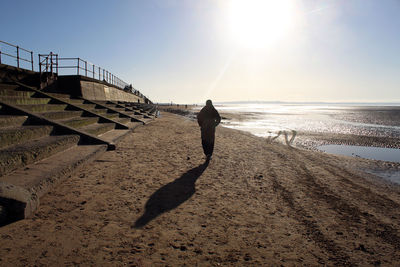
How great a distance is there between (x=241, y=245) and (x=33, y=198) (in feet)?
8.53

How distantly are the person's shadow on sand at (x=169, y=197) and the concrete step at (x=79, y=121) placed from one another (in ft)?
12.6

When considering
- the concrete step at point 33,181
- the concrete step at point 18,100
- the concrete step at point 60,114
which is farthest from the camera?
the concrete step at point 60,114

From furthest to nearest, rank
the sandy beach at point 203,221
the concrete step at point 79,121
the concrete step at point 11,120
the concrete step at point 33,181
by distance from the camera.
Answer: the concrete step at point 79,121
the concrete step at point 11,120
the concrete step at point 33,181
the sandy beach at point 203,221

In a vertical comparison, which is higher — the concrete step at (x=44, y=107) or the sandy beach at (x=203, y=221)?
the concrete step at (x=44, y=107)

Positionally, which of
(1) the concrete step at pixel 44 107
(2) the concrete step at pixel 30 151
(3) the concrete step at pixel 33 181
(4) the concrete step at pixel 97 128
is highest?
(1) the concrete step at pixel 44 107

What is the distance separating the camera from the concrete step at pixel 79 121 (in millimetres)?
6041

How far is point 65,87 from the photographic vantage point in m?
11.7

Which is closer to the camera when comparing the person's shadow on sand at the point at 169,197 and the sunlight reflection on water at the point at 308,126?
the person's shadow on sand at the point at 169,197

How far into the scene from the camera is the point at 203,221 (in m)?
2.76

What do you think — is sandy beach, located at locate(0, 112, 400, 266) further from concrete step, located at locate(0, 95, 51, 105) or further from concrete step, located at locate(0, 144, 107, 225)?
concrete step, located at locate(0, 95, 51, 105)

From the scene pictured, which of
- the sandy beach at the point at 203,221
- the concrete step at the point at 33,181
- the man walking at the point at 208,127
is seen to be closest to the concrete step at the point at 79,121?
the concrete step at the point at 33,181

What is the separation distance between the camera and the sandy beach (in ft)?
6.75

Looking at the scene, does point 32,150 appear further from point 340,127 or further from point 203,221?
point 340,127

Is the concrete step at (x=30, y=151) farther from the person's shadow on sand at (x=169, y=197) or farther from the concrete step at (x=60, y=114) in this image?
the person's shadow on sand at (x=169, y=197)
